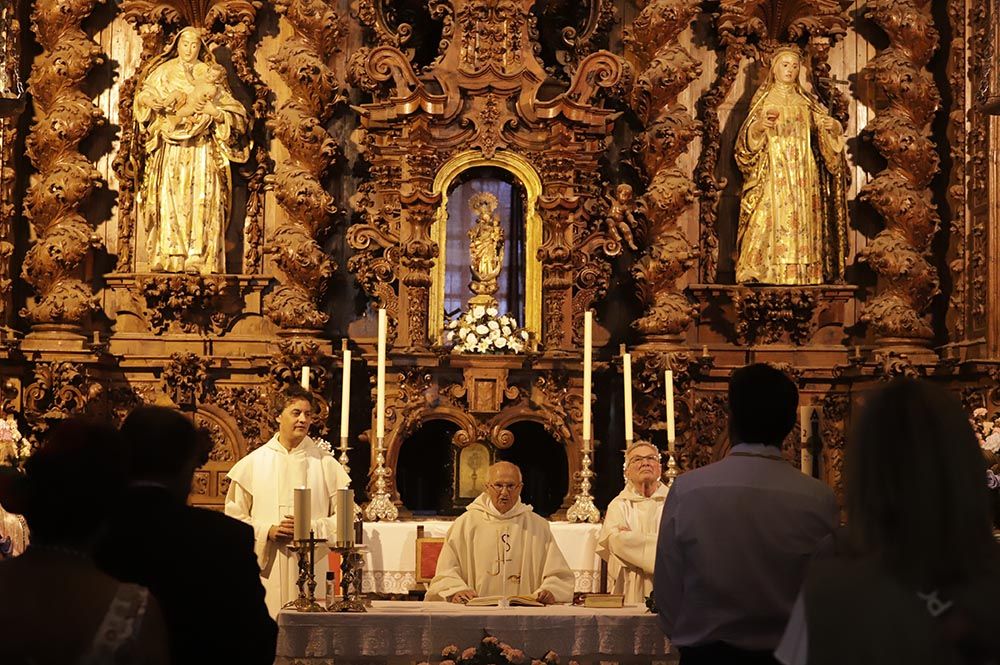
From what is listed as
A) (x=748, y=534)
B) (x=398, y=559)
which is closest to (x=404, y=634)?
(x=398, y=559)

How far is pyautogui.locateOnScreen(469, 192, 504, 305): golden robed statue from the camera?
11312 mm

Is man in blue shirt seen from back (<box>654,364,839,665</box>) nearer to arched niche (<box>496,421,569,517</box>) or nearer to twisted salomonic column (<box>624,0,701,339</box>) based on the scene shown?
twisted salomonic column (<box>624,0,701,339</box>)

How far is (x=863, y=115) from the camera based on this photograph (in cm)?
1194

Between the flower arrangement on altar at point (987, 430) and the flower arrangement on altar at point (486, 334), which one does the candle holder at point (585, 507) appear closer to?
the flower arrangement on altar at point (486, 334)

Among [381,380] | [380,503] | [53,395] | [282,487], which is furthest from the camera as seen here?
[53,395]

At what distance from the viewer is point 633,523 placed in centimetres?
859

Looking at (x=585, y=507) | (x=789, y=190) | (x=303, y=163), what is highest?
(x=303, y=163)

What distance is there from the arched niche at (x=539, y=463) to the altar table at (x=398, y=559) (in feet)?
5.80

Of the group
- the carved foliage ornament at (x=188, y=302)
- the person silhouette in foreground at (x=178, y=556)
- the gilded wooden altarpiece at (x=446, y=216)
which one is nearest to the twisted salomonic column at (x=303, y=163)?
the gilded wooden altarpiece at (x=446, y=216)

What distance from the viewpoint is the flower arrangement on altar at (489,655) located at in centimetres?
668

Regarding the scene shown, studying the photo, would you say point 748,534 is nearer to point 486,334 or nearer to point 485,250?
point 486,334

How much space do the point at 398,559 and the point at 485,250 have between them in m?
2.89

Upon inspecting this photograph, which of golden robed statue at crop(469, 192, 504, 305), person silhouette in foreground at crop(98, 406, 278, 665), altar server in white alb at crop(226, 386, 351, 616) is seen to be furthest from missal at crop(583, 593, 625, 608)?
golden robed statue at crop(469, 192, 504, 305)

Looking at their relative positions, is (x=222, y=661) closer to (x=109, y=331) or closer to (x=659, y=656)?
(x=659, y=656)
